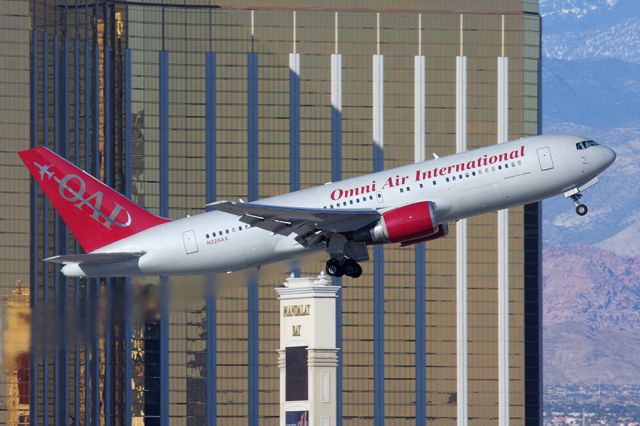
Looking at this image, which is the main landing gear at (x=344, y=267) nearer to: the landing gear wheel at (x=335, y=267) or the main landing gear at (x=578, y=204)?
the landing gear wheel at (x=335, y=267)

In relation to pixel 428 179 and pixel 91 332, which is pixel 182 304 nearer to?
pixel 91 332

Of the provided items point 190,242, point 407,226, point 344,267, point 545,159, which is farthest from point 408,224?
point 190,242

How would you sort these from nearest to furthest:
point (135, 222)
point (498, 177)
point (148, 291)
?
point (498, 177), point (135, 222), point (148, 291)

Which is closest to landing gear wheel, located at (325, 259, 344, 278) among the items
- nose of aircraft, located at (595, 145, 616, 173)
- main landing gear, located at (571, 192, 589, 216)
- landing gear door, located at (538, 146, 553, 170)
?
landing gear door, located at (538, 146, 553, 170)

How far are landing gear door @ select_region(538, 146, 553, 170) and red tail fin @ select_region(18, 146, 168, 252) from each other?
26.5 metres

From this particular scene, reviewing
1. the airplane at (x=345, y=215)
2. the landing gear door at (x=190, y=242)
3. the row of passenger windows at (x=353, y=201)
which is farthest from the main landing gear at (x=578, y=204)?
the landing gear door at (x=190, y=242)

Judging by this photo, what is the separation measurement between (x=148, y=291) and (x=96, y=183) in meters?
18.8

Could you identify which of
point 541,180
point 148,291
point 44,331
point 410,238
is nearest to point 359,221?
point 410,238

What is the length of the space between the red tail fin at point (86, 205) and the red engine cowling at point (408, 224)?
684 inches

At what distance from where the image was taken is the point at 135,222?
139 m

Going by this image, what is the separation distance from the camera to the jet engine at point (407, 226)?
128m

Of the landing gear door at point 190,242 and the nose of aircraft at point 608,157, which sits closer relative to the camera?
the nose of aircraft at point 608,157

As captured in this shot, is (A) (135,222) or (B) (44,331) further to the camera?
(B) (44,331)

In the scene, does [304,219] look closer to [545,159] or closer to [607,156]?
[545,159]
